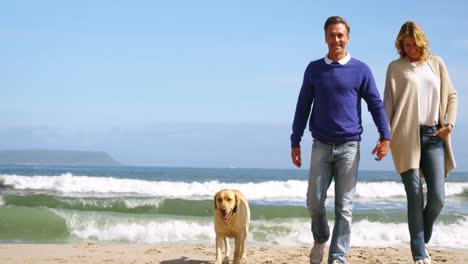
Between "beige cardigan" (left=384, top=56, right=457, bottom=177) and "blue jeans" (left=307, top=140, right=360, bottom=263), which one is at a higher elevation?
"beige cardigan" (left=384, top=56, right=457, bottom=177)

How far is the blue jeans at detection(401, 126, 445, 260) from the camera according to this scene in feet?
16.7

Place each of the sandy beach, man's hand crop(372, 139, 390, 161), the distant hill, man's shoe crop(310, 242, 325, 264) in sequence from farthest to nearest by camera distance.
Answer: the distant hill → the sandy beach → man's shoe crop(310, 242, 325, 264) → man's hand crop(372, 139, 390, 161)

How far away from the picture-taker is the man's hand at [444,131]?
16.6ft

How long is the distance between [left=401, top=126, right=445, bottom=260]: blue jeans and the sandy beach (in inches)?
62.3

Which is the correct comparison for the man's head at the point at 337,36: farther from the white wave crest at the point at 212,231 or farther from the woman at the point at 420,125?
the white wave crest at the point at 212,231

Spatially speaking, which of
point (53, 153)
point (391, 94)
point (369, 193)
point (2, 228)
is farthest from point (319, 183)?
point (53, 153)

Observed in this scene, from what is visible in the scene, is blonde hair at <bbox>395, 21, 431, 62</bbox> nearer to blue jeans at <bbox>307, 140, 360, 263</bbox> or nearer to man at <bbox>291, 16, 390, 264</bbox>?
man at <bbox>291, 16, 390, 264</bbox>

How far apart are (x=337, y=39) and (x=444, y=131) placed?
126 cm

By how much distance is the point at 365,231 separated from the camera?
10109 mm

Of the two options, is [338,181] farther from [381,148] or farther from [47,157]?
[47,157]

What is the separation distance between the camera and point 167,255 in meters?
7.12

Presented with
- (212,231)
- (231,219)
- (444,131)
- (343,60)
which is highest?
(343,60)

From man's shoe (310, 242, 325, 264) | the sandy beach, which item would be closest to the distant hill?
the sandy beach

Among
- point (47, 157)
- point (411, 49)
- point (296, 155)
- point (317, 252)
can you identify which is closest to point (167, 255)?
point (317, 252)
